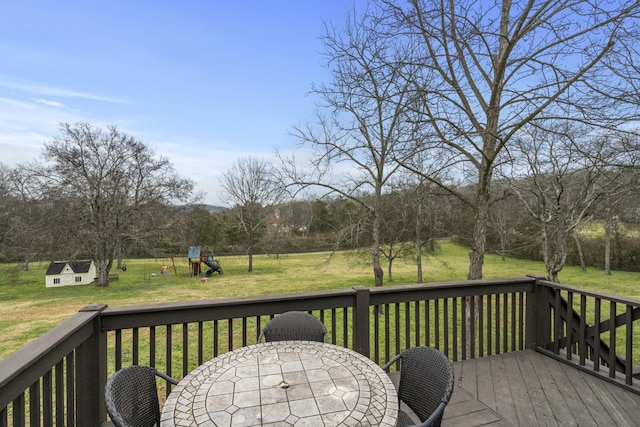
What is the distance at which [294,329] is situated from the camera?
2.19 meters

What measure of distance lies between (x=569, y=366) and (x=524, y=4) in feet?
14.2

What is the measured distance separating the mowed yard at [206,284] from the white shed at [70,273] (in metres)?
0.72

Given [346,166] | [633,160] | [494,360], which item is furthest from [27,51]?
[633,160]

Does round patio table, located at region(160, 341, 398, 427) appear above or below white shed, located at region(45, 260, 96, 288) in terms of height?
above

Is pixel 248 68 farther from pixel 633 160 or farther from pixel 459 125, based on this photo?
pixel 633 160

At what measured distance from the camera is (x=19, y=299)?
13.9 meters

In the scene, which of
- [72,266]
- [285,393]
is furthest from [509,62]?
[72,266]

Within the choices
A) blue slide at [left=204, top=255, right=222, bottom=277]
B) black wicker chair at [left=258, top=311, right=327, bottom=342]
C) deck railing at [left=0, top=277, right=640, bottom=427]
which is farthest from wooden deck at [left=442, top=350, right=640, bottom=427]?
blue slide at [left=204, top=255, right=222, bottom=277]

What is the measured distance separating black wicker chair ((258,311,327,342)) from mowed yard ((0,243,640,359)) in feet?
24.2

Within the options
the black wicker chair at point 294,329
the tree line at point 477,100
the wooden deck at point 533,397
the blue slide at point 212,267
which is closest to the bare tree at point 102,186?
the blue slide at point 212,267

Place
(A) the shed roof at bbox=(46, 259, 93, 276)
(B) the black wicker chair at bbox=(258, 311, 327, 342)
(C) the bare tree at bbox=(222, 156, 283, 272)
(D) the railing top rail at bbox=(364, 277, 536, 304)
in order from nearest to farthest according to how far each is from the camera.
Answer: (B) the black wicker chair at bbox=(258, 311, 327, 342) → (D) the railing top rail at bbox=(364, 277, 536, 304) → (A) the shed roof at bbox=(46, 259, 93, 276) → (C) the bare tree at bbox=(222, 156, 283, 272)

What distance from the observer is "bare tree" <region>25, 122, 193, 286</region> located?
15891mm

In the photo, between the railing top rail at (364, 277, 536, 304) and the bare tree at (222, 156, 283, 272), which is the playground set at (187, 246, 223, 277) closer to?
the bare tree at (222, 156, 283, 272)

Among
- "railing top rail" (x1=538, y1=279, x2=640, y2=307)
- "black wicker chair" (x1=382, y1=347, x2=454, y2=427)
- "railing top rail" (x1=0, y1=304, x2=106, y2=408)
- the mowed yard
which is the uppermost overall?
"railing top rail" (x1=0, y1=304, x2=106, y2=408)
